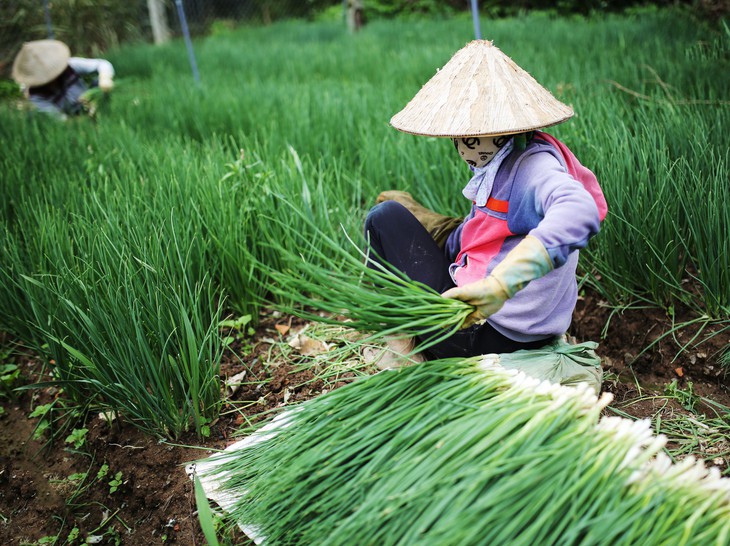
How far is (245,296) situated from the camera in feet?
7.16

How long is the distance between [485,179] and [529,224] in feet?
0.57

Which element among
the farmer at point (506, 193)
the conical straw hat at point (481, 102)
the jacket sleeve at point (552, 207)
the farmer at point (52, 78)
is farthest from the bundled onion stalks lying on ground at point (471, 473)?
the farmer at point (52, 78)

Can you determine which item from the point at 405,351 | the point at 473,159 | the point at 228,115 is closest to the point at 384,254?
the point at 405,351

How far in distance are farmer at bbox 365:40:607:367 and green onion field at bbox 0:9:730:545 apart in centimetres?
15

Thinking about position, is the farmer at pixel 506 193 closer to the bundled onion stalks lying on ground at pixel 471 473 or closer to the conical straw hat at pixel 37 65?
the bundled onion stalks lying on ground at pixel 471 473

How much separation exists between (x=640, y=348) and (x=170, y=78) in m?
4.60

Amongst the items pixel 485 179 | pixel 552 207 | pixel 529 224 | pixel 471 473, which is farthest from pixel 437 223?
pixel 471 473

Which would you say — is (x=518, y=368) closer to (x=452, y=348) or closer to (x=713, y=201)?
(x=452, y=348)

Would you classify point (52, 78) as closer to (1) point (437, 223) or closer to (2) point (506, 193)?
(1) point (437, 223)

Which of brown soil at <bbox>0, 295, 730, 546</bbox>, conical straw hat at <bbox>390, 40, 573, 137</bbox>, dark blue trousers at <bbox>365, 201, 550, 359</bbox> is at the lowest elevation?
brown soil at <bbox>0, 295, 730, 546</bbox>

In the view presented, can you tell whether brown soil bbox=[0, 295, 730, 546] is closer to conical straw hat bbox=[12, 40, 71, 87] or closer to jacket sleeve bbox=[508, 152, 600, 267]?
jacket sleeve bbox=[508, 152, 600, 267]

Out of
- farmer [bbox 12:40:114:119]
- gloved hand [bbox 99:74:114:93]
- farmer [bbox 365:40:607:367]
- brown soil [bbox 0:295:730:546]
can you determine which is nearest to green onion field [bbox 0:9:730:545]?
brown soil [bbox 0:295:730:546]

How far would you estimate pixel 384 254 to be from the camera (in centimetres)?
178

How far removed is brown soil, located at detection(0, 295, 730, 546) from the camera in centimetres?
165
